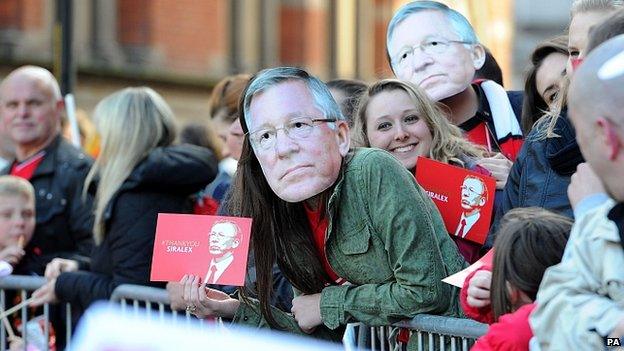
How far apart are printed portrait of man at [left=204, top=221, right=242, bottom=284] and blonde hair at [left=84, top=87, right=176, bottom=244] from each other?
1.70 meters

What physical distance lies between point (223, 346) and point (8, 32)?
2428 cm

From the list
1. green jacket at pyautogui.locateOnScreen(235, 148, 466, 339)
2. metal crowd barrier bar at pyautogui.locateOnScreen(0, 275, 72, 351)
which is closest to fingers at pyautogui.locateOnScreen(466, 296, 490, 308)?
green jacket at pyautogui.locateOnScreen(235, 148, 466, 339)

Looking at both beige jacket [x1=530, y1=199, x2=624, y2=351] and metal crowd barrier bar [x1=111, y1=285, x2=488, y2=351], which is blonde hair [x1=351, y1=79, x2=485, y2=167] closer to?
metal crowd barrier bar [x1=111, y1=285, x2=488, y2=351]

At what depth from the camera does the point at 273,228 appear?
201 inches

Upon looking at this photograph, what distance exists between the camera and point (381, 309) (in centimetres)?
A: 490

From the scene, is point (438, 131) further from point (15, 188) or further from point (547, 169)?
point (15, 188)

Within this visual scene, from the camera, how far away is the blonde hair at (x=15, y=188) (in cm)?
755

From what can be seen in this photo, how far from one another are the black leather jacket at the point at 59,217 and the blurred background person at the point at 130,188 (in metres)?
0.60

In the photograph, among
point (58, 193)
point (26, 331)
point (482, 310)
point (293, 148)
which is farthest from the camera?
point (58, 193)

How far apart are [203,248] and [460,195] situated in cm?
95

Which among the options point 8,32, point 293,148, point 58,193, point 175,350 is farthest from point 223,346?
point 8,32

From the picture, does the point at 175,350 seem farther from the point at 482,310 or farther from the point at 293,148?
the point at 293,148

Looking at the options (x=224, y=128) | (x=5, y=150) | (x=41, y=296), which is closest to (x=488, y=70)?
(x=224, y=128)

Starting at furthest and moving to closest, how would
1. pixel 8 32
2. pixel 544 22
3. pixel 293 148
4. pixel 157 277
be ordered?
pixel 544 22
pixel 8 32
pixel 157 277
pixel 293 148
